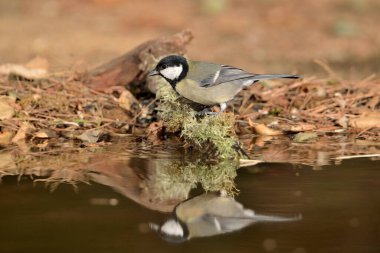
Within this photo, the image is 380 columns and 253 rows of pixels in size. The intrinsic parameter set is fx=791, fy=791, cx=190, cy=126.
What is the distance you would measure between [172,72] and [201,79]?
7.0 inches

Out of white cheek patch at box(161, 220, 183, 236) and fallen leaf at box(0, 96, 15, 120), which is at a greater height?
fallen leaf at box(0, 96, 15, 120)

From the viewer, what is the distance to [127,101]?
556cm

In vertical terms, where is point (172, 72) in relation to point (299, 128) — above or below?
above

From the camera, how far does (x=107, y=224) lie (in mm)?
3090

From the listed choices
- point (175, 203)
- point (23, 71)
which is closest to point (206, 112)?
point (175, 203)

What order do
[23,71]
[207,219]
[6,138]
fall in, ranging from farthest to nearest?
1. [23,71]
2. [6,138]
3. [207,219]

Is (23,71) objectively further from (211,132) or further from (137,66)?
(211,132)

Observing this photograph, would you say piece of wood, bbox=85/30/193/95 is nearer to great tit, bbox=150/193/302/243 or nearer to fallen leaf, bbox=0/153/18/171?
fallen leaf, bbox=0/153/18/171

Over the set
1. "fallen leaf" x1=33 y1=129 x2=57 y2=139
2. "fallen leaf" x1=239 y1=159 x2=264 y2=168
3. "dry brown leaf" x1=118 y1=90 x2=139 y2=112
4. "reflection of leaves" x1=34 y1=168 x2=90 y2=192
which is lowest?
"reflection of leaves" x1=34 y1=168 x2=90 y2=192

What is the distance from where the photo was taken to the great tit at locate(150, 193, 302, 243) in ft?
9.79

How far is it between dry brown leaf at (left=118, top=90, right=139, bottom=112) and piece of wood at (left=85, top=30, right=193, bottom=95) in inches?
5.4

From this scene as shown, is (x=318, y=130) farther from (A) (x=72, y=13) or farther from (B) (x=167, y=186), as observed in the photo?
(A) (x=72, y=13)

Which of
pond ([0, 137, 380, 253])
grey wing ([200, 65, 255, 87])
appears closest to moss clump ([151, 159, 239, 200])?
pond ([0, 137, 380, 253])

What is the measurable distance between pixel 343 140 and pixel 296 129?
1.05ft
